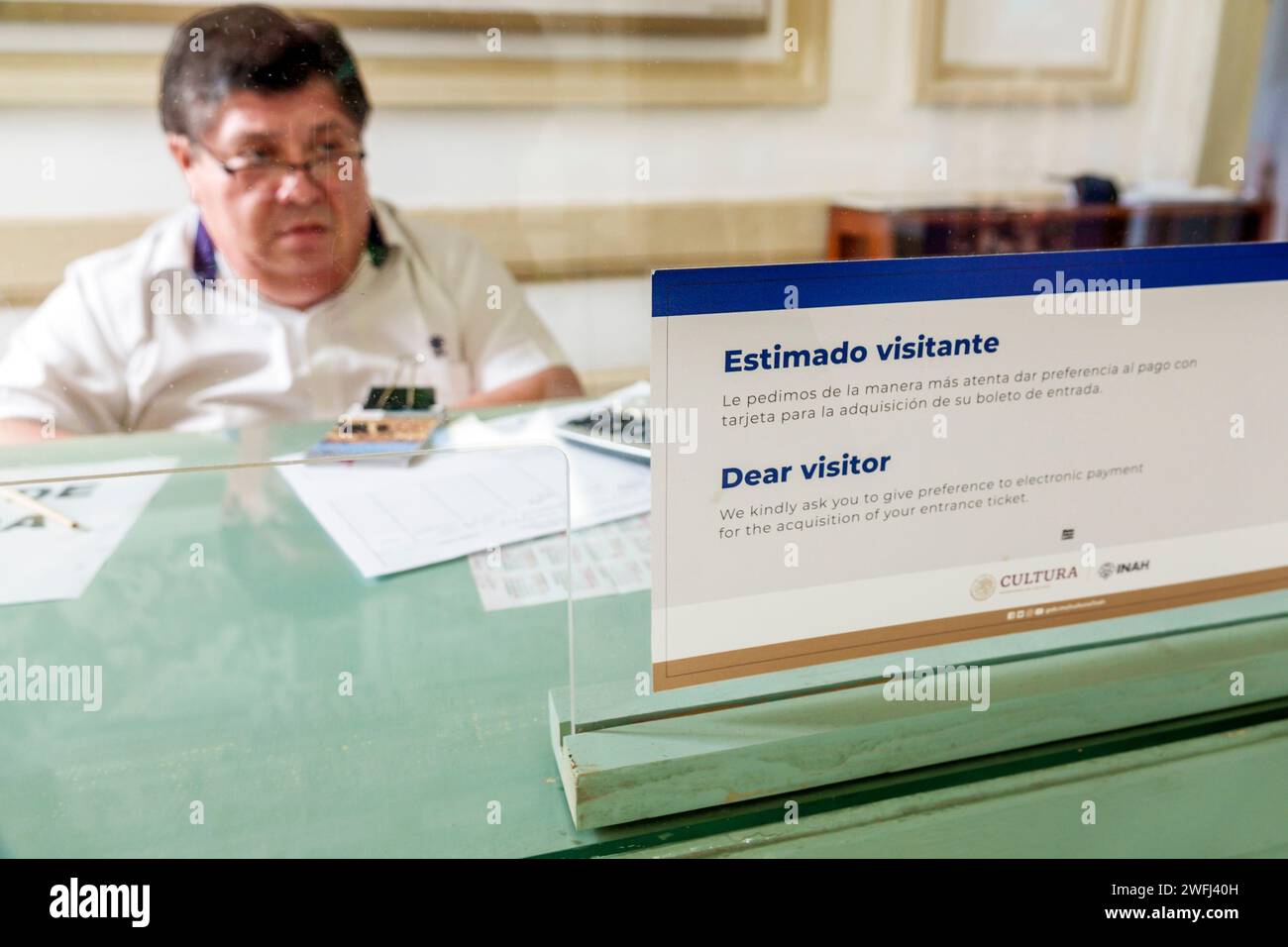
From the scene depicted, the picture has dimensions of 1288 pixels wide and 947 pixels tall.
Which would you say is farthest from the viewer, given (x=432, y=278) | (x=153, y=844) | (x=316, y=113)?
(x=432, y=278)

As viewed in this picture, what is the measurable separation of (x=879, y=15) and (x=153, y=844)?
260cm

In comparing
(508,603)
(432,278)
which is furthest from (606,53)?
(508,603)

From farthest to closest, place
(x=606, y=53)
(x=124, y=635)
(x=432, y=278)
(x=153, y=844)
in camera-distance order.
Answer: (x=606, y=53)
(x=432, y=278)
(x=124, y=635)
(x=153, y=844)

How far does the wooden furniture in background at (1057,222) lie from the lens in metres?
2.01

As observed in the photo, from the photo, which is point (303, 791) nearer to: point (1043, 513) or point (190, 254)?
point (1043, 513)

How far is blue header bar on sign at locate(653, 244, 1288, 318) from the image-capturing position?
43 centimetres

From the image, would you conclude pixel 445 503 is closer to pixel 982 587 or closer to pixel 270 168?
pixel 982 587

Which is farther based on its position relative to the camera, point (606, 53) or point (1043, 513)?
point (606, 53)

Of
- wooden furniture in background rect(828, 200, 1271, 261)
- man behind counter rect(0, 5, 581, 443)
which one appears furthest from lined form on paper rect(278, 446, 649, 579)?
wooden furniture in background rect(828, 200, 1271, 261)

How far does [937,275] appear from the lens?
45 cm

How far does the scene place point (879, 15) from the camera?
244cm
